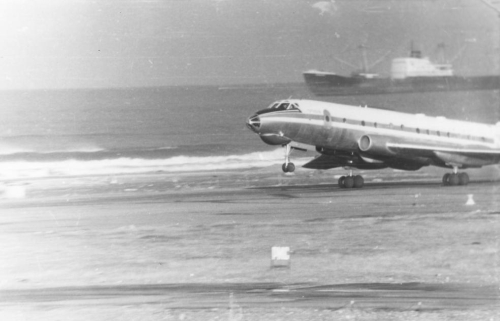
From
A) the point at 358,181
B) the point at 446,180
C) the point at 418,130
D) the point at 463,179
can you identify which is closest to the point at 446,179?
the point at 446,180

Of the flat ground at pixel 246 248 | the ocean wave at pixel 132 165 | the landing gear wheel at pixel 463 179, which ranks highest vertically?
the ocean wave at pixel 132 165

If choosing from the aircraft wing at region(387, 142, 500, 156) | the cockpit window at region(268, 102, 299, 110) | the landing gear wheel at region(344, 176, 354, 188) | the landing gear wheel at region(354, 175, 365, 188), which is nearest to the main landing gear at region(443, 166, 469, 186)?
the aircraft wing at region(387, 142, 500, 156)

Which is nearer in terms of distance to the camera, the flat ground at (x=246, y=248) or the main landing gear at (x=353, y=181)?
the flat ground at (x=246, y=248)

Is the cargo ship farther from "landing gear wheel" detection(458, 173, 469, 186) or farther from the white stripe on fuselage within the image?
"landing gear wheel" detection(458, 173, 469, 186)

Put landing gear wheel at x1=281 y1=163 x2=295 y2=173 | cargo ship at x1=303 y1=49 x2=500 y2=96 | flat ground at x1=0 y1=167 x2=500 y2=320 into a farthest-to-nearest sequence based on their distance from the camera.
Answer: landing gear wheel at x1=281 y1=163 x2=295 y2=173
cargo ship at x1=303 y1=49 x2=500 y2=96
flat ground at x1=0 y1=167 x2=500 y2=320

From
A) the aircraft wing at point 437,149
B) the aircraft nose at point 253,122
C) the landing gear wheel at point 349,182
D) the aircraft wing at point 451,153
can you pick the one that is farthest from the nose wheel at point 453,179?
the aircraft nose at point 253,122

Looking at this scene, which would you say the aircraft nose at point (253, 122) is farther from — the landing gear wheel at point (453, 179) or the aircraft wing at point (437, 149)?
the landing gear wheel at point (453, 179)

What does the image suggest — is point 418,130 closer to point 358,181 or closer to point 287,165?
point 358,181
